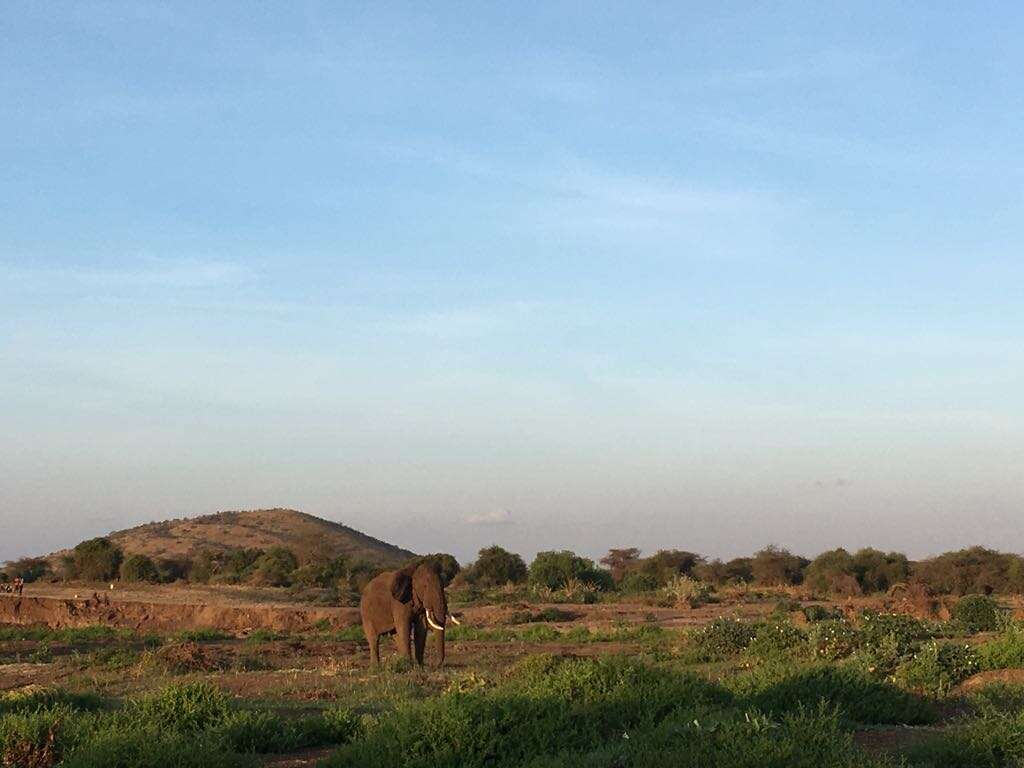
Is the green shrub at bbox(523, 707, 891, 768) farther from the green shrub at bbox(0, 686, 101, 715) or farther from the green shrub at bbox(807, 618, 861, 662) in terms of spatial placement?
the green shrub at bbox(807, 618, 861, 662)

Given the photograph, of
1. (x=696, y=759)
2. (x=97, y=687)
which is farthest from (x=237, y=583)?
(x=696, y=759)

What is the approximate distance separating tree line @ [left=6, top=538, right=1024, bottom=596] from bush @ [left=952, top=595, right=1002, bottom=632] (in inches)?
617

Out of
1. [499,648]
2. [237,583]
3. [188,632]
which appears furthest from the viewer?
[237,583]

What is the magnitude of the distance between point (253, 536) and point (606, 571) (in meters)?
39.7

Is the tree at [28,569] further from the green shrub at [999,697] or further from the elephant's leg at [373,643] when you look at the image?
the green shrub at [999,697]

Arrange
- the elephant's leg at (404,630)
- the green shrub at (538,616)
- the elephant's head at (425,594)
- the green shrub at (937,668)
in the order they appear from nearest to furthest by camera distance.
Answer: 1. the green shrub at (937,668)
2. the elephant's head at (425,594)
3. the elephant's leg at (404,630)
4. the green shrub at (538,616)

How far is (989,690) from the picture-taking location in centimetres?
1407

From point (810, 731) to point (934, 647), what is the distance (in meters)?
9.73

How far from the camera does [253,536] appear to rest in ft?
278

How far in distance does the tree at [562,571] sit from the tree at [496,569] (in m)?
4.03

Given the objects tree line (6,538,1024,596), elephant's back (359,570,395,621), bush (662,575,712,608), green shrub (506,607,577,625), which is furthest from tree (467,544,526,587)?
elephant's back (359,570,395,621)

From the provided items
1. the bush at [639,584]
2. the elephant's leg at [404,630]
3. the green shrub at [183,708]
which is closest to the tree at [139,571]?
the bush at [639,584]

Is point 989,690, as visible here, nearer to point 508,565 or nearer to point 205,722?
point 205,722

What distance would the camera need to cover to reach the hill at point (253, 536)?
79625mm
